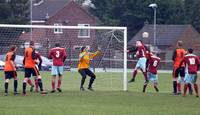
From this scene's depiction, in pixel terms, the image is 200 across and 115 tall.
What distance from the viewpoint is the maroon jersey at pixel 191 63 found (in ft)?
80.7

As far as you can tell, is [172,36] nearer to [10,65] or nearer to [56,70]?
[56,70]

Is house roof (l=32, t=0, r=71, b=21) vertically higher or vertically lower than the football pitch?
higher

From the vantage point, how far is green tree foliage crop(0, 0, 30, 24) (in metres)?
75.2

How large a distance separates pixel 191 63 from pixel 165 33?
58371 millimetres

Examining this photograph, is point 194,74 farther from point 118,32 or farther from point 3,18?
point 3,18

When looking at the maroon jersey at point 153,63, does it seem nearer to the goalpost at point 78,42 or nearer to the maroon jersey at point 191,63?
the maroon jersey at point 191,63

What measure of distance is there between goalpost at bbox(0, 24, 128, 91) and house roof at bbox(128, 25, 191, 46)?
1890 inches

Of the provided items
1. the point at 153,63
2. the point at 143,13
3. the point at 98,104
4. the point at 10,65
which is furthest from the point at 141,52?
the point at 143,13

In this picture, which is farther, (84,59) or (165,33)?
(165,33)

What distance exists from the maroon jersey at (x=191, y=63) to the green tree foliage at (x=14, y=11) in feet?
168

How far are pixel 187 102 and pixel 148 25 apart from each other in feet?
201

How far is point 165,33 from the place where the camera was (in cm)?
8269

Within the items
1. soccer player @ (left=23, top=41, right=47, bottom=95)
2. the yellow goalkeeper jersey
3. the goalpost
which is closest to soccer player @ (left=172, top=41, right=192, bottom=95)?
the yellow goalkeeper jersey

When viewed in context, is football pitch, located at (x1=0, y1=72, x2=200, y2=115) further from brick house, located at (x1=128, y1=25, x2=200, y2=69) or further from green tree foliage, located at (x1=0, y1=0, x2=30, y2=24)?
brick house, located at (x1=128, y1=25, x2=200, y2=69)
